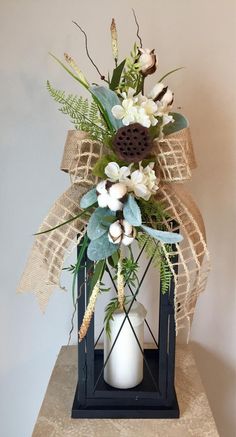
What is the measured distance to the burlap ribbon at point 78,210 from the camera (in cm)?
74

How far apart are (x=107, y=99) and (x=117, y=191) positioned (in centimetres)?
16

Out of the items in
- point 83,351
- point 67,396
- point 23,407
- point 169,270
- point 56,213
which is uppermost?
point 56,213

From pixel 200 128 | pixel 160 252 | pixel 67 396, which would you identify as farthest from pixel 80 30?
pixel 67 396

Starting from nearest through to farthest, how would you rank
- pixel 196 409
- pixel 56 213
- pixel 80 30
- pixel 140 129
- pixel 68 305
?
pixel 140 129, pixel 56 213, pixel 196 409, pixel 80 30, pixel 68 305

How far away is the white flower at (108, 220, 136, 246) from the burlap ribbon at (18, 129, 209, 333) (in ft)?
0.28

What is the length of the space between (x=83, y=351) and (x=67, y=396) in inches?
5.7

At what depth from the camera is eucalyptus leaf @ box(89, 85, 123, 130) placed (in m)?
0.70

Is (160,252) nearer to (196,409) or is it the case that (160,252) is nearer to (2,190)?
(196,409)

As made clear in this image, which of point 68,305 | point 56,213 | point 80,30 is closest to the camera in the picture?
point 56,213

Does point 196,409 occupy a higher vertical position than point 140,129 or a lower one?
lower

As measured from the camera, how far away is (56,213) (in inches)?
30.0

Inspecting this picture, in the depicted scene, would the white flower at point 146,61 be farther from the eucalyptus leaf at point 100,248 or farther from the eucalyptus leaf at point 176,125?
the eucalyptus leaf at point 100,248

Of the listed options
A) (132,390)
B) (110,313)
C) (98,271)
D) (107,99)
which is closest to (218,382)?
(132,390)

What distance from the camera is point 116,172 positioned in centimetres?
68
